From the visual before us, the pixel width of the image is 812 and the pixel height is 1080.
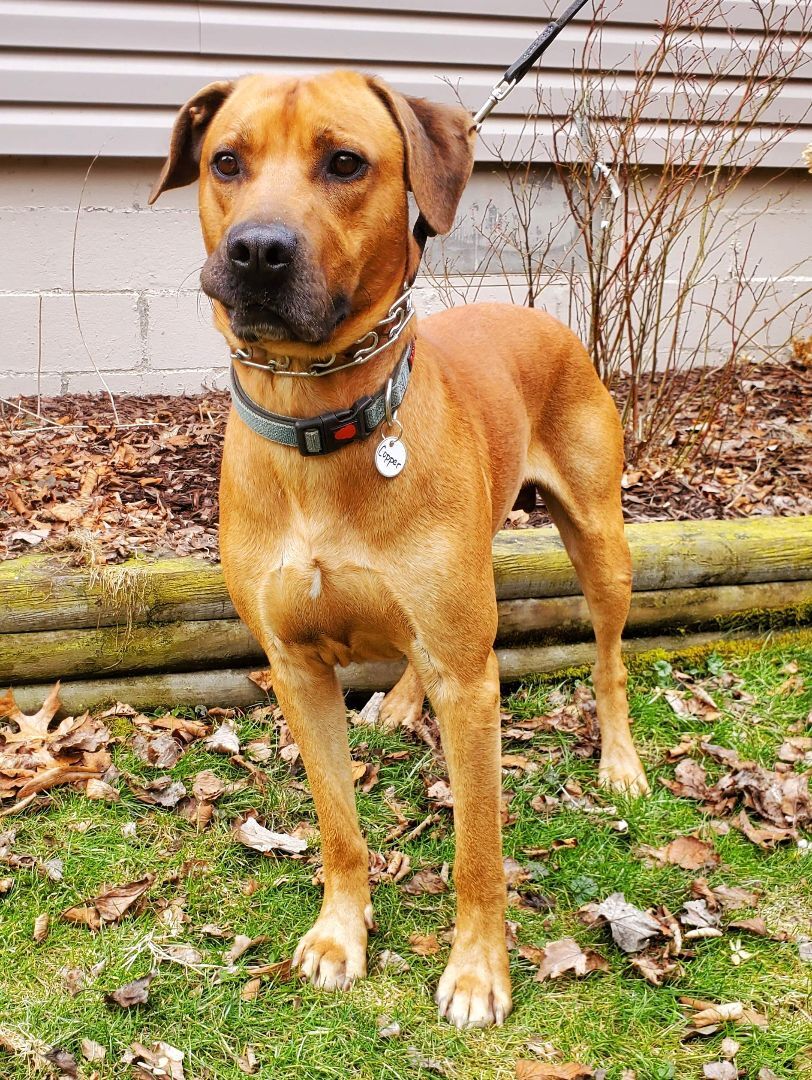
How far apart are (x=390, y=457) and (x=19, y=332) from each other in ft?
13.0

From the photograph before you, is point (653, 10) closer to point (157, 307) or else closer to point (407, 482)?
point (157, 307)

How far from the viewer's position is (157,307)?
5.88 metres

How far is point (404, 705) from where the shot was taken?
3.99m

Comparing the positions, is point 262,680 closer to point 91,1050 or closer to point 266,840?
point 266,840

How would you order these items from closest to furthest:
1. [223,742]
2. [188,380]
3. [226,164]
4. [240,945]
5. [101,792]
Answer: [226,164] → [240,945] → [101,792] → [223,742] → [188,380]

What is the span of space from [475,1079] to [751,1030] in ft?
2.40

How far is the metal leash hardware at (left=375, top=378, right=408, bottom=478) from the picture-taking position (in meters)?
2.46

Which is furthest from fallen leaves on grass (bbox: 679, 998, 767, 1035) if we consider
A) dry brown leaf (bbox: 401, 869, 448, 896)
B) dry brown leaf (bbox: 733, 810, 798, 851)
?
dry brown leaf (bbox: 401, 869, 448, 896)

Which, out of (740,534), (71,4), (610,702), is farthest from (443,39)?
(610,702)

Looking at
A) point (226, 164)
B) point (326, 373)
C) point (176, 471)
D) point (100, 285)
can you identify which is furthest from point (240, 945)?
point (100, 285)

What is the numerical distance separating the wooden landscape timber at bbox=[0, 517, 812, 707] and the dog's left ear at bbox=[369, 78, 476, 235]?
1.87m

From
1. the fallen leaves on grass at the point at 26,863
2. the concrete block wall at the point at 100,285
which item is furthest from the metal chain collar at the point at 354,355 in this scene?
the concrete block wall at the point at 100,285

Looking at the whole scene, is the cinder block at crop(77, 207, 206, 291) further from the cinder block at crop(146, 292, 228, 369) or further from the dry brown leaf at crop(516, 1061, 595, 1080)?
the dry brown leaf at crop(516, 1061, 595, 1080)

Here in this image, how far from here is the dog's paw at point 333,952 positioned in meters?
Answer: 2.82
